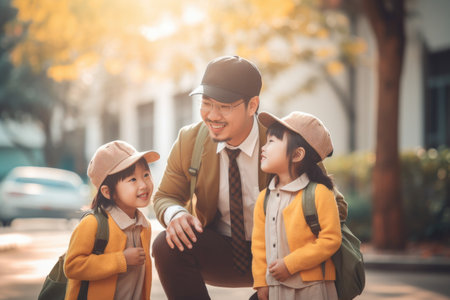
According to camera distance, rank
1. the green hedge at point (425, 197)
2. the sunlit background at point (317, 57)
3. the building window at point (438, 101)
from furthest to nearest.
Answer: the building window at point (438, 101) → the sunlit background at point (317, 57) → the green hedge at point (425, 197)

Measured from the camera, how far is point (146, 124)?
27938 millimetres

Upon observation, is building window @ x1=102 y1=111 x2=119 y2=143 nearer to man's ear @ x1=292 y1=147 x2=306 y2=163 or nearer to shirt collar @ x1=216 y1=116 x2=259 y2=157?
shirt collar @ x1=216 y1=116 x2=259 y2=157

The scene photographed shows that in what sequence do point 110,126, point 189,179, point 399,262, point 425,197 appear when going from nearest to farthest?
point 189,179 → point 399,262 → point 425,197 → point 110,126

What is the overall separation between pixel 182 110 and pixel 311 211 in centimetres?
2098

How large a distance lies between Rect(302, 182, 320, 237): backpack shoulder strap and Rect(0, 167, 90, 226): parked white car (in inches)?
521

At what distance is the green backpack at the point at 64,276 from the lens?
3.50 m

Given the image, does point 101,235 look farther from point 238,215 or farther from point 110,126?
point 110,126

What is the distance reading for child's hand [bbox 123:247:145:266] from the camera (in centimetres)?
352

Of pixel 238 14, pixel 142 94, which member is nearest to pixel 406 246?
pixel 238 14

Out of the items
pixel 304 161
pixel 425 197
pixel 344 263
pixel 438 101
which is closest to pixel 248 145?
pixel 304 161

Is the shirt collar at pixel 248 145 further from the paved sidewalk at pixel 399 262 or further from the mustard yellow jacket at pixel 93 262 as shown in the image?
the paved sidewalk at pixel 399 262

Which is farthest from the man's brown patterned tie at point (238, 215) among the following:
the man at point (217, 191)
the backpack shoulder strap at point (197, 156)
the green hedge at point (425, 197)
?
the green hedge at point (425, 197)

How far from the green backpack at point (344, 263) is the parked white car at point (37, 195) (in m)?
13.3

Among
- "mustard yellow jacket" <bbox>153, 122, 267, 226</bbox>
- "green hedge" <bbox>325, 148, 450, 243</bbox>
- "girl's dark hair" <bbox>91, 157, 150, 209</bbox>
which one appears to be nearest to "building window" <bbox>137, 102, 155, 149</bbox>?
"green hedge" <bbox>325, 148, 450, 243</bbox>
